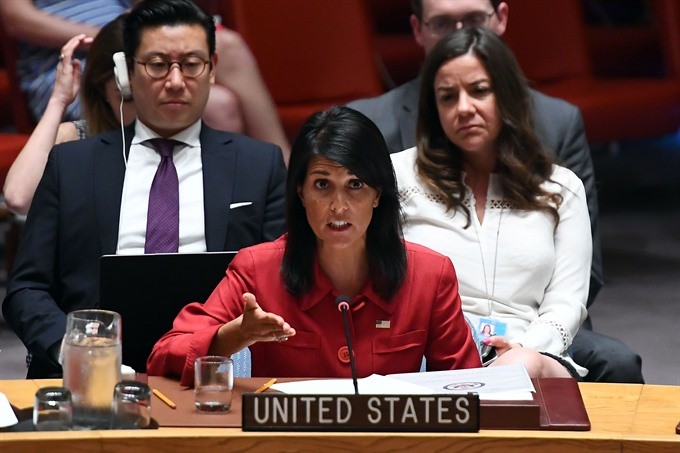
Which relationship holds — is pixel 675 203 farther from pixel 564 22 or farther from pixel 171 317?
pixel 171 317

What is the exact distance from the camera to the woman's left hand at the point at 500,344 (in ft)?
8.29

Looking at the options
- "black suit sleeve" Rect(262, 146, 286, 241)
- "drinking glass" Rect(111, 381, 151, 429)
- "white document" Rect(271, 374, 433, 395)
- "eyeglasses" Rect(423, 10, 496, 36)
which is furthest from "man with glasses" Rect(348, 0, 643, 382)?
"drinking glass" Rect(111, 381, 151, 429)

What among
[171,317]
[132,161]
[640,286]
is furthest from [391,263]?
[640,286]

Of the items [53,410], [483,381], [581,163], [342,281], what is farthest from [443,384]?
[581,163]

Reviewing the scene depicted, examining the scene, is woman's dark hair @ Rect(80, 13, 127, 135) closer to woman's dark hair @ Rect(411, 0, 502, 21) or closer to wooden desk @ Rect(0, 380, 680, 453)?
woman's dark hair @ Rect(411, 0, 502, 21)

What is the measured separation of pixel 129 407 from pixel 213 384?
6.1 inches

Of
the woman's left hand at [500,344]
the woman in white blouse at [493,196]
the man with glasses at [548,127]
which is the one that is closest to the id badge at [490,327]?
the woman in white blouse at [493,196]

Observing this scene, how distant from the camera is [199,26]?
297 centimetres

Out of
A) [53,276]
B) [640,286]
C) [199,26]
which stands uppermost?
[199,26]

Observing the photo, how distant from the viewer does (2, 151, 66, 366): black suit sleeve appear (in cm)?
273

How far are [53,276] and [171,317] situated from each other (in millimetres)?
411

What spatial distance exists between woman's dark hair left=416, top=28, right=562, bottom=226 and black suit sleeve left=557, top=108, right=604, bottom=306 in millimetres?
235

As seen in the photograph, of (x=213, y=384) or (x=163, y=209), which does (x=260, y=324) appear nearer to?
(x=213, y=384)

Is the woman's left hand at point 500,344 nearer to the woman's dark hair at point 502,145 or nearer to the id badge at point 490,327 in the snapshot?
the id badge at point 490,327
